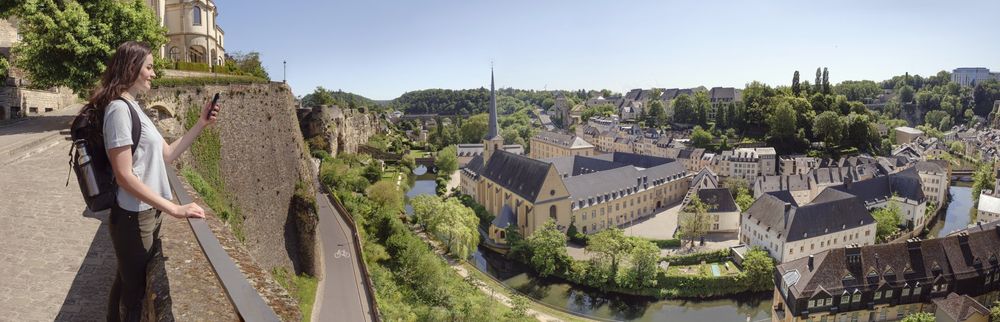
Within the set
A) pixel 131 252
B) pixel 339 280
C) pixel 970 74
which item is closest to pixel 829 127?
pixel 339 280

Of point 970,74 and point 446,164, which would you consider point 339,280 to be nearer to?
point 446,164

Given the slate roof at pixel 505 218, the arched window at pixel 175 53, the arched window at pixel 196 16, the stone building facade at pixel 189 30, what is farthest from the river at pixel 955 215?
the arched window at pixel 175 53

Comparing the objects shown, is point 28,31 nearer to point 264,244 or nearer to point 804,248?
point 264,244

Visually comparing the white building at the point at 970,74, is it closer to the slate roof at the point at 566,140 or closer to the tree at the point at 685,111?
the tree at the point at 685,111

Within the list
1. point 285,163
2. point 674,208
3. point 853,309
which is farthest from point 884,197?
point 285,163

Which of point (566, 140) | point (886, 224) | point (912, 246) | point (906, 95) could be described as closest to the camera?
point (912, 246)

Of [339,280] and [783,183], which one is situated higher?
[783,183]

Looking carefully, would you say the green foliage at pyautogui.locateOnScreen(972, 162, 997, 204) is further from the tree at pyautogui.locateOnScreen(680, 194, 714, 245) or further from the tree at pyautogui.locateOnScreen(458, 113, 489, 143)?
the tree at pyautogui.locateOnScreen(458, 113, 489, 143)
